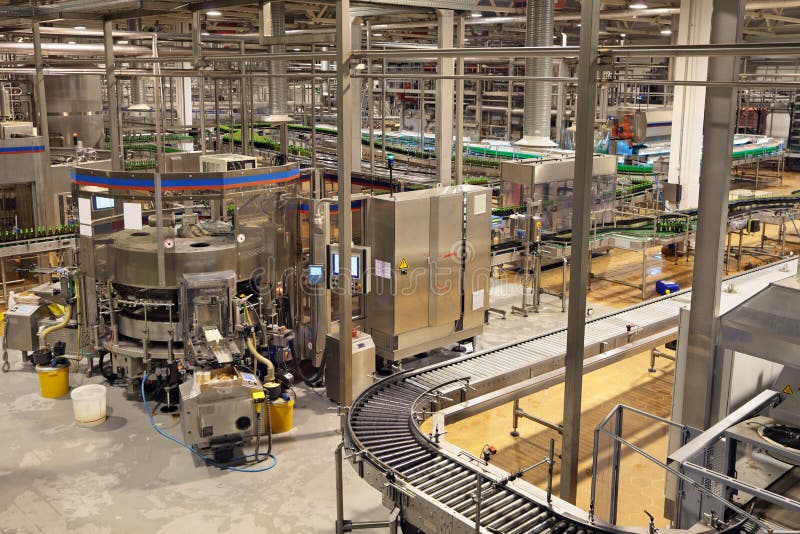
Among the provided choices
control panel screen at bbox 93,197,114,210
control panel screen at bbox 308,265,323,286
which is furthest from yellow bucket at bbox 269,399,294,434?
control panel screen at bbox 93,197,114,210

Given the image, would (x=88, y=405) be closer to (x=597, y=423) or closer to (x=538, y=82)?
(x=597, y=423)

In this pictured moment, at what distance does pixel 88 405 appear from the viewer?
716 cm

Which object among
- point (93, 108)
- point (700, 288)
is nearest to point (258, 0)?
point (700, 288)

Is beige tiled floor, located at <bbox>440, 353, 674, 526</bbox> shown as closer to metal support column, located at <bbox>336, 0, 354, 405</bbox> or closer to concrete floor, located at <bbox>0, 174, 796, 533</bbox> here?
concrete floor, located at <bbox>0, 174, 796, 533</bbox>

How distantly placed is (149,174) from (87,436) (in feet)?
8.45

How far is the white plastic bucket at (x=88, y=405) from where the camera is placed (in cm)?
714

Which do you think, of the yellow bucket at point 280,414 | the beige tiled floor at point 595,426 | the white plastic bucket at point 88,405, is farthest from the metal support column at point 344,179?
the white plastic bucket at point 88,405

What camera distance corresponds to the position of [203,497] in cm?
603

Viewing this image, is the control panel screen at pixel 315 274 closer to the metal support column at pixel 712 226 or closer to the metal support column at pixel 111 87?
the metal support column at pixel 111 87

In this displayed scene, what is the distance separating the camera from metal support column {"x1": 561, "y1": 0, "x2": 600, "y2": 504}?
162 inches

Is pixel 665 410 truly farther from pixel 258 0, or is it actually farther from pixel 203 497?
pixel 258 0

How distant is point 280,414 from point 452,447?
266 cm

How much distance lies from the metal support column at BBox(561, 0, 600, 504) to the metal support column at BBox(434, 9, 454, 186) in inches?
190

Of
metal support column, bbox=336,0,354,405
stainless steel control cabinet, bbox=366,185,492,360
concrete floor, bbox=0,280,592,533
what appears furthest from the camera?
stainless steel control cabinet, bbox=366,185,492,360
